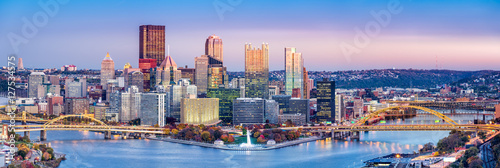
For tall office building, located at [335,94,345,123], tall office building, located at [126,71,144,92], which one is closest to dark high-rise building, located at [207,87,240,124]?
tall office building, located at [335,94,345,123]

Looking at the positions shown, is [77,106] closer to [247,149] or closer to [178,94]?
[178,94]

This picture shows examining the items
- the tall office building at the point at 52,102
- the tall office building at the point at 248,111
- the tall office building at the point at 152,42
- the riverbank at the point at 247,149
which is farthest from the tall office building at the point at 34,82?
the riverbank at the point at 247,149

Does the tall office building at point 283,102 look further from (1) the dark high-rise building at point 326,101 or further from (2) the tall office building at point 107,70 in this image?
(2) the tall office building at point 107,70

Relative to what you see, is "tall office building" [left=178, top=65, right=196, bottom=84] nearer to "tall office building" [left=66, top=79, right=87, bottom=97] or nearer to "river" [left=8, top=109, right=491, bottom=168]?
Answer: "tall office building" [left=66, top=79, right=87, bottom=97]

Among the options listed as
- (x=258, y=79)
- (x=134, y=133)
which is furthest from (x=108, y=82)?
(x=134, y=133)

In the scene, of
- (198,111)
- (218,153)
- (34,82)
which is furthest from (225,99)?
(34,82)

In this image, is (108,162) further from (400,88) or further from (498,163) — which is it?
(400,88)
